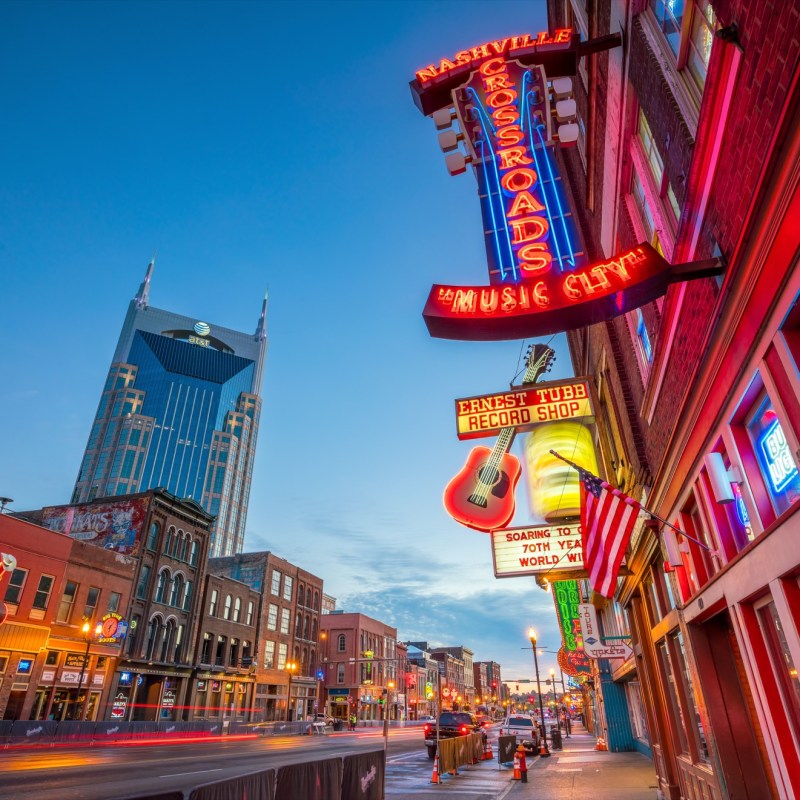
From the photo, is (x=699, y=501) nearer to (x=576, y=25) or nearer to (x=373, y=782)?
(x=373, y=782)

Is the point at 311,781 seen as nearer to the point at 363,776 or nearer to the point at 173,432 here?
the point at 363,776

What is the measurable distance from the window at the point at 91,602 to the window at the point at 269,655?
26.1 m

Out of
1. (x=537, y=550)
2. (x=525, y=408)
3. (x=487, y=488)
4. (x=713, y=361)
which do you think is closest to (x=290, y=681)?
(x=487, y=488)

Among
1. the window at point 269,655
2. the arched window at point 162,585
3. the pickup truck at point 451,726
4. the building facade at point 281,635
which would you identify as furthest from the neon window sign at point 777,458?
the window at point 269,655

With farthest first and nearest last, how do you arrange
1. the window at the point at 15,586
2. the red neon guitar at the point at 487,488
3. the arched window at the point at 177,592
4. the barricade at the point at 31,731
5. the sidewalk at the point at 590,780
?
the arched window at the point at 177,592, the window at the point at 15,586, the barricade at the point at 31,731, the red neon guitar at the point at 487,488, the sidewalk at the point at 590,780

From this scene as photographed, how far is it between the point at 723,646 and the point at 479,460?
317 inches

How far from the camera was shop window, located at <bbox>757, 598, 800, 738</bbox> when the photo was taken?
17.9 ft

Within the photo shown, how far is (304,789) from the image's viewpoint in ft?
25.1

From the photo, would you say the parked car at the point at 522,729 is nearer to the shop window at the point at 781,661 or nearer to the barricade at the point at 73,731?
the barricade at the point at 73,731

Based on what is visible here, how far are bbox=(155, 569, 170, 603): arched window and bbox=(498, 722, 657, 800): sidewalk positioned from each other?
32.7 meters

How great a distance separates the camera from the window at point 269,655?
59500 mm

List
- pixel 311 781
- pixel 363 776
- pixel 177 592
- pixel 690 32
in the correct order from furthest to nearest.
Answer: pixel 177 592, pixel 363 776, pixel 311 781, pixel 690 32

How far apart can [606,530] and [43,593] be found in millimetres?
36543

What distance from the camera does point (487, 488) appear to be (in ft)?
48.5
